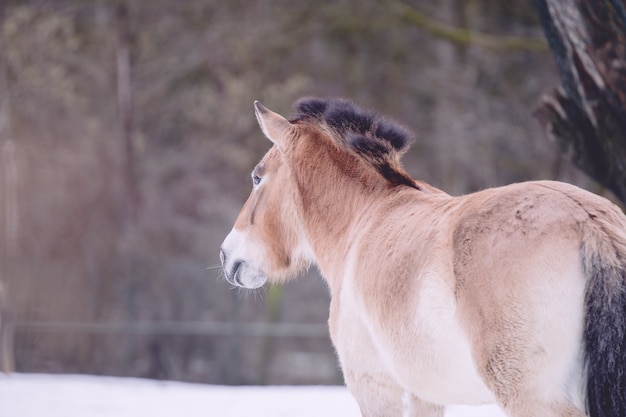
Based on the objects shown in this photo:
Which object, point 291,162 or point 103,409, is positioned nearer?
point 291,162

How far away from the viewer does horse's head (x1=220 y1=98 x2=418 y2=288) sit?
4.65 metres

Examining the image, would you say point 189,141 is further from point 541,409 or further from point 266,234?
point 541,409

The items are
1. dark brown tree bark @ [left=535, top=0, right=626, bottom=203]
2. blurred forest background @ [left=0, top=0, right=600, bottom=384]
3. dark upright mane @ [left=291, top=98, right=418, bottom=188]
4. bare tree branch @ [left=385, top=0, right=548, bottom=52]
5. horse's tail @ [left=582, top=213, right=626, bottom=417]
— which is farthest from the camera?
blurred forest background @ [left=0, top=0, right=600, bottom=384]

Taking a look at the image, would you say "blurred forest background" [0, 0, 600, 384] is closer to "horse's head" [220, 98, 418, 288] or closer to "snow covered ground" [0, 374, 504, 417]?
"snow covered ground" [0, 374, 504, 417]

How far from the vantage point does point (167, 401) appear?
733 centimetres

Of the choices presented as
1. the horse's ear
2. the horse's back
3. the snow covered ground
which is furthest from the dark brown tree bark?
the horse's back

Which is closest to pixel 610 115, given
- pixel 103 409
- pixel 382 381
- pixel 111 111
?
pixel 382 381

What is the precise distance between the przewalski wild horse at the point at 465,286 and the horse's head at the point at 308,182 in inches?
0.5

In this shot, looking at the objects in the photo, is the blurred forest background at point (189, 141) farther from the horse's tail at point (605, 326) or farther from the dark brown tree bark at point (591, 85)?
the horse's tail at point (605, 326)

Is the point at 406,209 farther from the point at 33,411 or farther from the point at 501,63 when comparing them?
the point at 501,63

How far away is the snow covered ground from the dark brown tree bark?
2.24m

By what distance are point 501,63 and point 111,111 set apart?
837 centimetres

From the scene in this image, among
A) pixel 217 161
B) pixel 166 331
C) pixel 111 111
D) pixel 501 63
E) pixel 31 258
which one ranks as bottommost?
pixel 166 331

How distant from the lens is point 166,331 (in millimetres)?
13906
